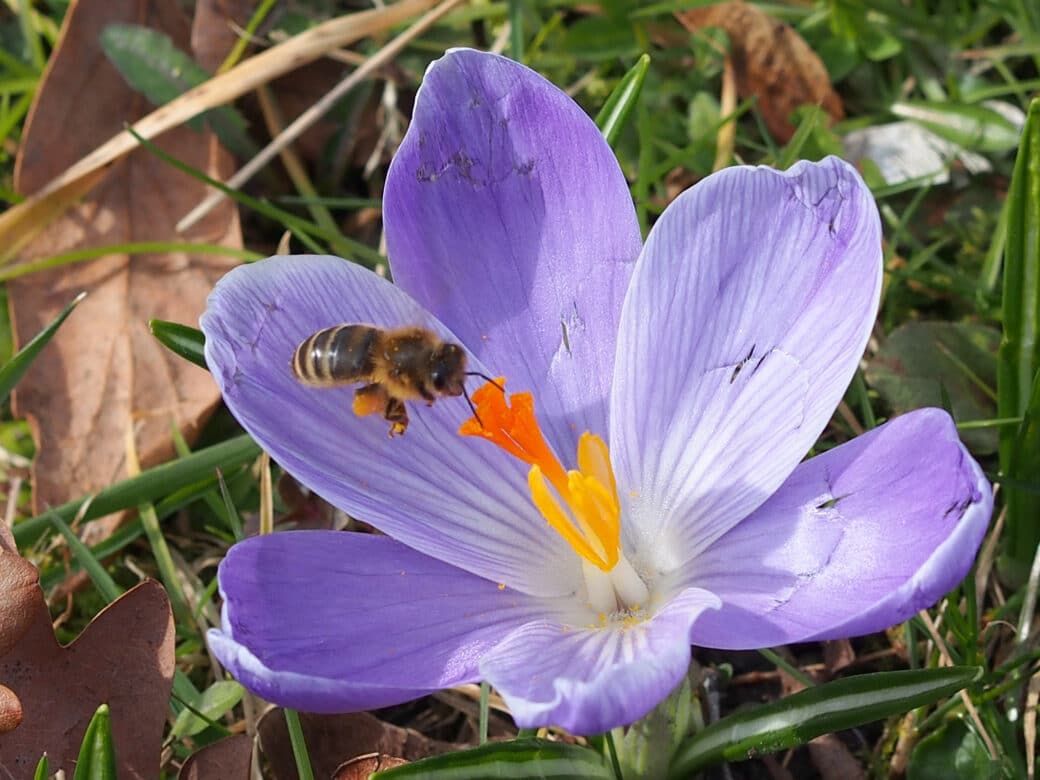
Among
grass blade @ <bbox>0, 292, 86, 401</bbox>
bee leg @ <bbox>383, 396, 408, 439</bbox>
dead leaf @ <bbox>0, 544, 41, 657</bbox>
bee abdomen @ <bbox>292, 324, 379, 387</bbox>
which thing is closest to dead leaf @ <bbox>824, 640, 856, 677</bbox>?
bee leg @ <bbox>383, 396, 408, 439</bbox>

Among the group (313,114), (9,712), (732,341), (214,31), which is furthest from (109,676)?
(214,31)

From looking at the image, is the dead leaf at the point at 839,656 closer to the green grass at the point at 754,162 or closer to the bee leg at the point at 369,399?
the green grass at the point at 754,162

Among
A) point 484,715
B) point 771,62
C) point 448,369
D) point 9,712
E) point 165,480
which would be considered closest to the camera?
point 448,369

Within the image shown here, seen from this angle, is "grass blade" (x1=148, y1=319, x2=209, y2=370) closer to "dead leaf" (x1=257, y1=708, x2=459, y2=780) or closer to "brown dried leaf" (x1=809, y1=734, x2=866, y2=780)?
"dead leaf" (x1=257, y1=708, x2=459, y2=780)

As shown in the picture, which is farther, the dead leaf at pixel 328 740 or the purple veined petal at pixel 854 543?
the dead leaf at pixel 328 740

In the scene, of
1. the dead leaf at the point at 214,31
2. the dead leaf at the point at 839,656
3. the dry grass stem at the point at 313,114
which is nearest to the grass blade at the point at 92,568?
the dry grass stem at the point at 313,114

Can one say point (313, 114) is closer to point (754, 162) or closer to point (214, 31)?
point (214, 31)

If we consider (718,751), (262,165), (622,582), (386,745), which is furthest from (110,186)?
(718,751)

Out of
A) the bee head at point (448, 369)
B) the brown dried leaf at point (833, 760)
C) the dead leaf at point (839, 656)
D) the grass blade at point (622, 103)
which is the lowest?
the brown dried leaf at point (833, 760)
